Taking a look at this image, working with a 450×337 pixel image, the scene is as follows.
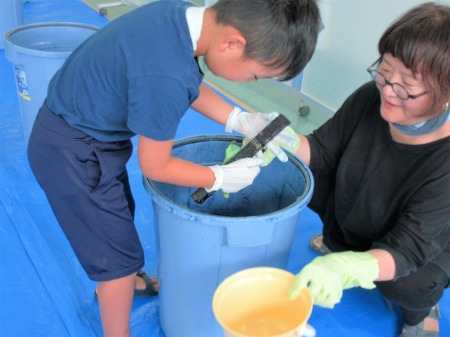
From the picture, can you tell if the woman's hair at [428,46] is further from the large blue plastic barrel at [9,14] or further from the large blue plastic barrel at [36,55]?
the large blue plastic barrel at [9,14]

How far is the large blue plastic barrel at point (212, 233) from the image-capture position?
940 millimetres

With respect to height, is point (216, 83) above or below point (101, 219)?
below

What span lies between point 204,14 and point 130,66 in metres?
0.18

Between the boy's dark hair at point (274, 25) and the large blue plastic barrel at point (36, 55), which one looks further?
the large blue plastic barrel at point (36, 55)

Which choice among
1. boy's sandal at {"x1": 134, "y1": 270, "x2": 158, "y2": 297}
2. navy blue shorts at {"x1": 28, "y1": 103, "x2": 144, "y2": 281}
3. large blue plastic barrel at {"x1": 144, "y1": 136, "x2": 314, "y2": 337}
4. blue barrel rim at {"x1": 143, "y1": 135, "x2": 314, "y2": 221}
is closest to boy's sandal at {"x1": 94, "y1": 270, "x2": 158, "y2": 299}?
boy's sandal at {"x1": 134, "y1": 270, "x2": 158, "y2": 297}

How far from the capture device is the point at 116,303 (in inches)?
45.0

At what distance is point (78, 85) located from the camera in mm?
967

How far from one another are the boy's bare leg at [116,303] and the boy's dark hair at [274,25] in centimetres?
62

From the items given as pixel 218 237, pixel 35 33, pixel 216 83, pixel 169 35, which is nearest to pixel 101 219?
pixel 218 237

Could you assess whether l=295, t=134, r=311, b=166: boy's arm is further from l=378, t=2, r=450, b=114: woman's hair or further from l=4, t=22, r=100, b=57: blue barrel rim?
l=4, t=22, r=100, b=57: blue barrel rim

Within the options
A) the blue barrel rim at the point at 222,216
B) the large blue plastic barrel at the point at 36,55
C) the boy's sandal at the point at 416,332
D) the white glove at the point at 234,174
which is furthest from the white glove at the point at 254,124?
the large blue plastic barrel at the point at 36,55

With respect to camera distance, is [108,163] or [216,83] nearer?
[108,163]

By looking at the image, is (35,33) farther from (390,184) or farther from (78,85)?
(390,184)

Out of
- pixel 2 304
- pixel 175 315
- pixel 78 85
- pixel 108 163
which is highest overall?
pixel 78 85
